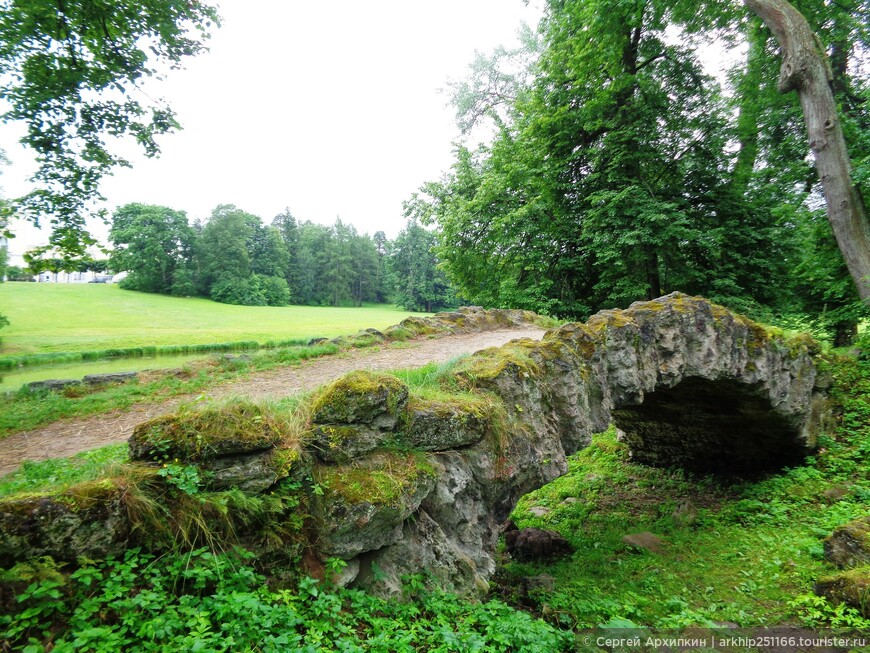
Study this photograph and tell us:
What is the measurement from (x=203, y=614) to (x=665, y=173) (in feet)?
51.7

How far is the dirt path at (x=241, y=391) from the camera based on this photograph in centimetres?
438

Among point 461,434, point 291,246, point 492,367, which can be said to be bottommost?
point 461,434

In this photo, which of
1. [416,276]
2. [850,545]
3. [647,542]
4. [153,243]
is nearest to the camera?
[850,545]

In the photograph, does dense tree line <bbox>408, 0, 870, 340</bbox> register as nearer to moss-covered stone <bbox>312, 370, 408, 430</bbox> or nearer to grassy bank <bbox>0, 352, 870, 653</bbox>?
grassy bank <bbox>0, 352, 870, 653</bbox>

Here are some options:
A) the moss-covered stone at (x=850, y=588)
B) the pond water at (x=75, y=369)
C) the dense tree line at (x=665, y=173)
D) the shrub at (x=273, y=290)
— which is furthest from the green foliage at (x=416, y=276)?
the moss-covered stone at (x=850, y=588)

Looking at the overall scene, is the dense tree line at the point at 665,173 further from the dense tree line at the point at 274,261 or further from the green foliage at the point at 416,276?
the green foliage at the point at 416,276

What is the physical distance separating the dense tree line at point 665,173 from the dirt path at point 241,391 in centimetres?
567

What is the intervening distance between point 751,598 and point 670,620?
1.62 meters

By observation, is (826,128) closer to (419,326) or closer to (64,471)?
(419,326)

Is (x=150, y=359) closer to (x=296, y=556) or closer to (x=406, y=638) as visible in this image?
(x=296, y=556)

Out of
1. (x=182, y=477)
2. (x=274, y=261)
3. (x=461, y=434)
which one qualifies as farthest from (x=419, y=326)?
(x=274, y=261)

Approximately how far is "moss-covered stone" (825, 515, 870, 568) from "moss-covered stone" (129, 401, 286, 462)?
8099mm

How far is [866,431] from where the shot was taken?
33.5 ft

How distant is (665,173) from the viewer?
14.0m
